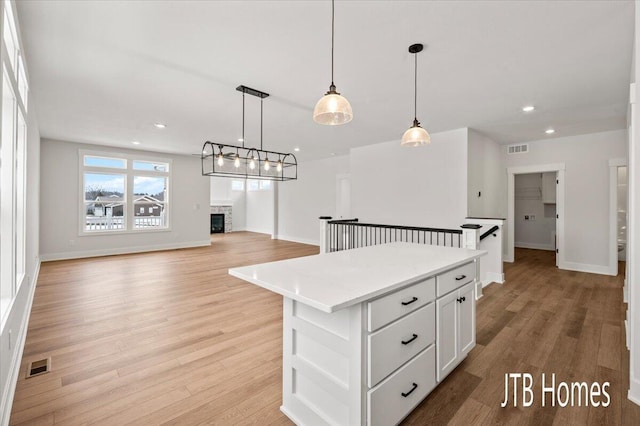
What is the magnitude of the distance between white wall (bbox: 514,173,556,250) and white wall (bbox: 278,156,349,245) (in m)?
5.09

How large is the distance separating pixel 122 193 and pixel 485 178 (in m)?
8.43

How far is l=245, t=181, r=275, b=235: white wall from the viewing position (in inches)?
473

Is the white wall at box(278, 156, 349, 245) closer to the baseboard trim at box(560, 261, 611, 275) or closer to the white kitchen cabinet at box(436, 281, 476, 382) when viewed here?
the baseboard trim at box(560, 261, 611, 275)

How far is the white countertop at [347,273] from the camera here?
53.9 inches

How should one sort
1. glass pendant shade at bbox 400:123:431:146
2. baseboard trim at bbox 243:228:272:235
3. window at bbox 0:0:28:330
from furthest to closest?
baseboard trim at bbox 243:228:272:235, glass pendant shade at bbox 400:123:431:146, window at bbox 0:0:28:330

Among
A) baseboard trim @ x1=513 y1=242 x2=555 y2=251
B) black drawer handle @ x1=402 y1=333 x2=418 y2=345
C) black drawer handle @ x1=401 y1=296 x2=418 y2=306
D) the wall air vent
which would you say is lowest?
baseboard trim @ x1=513 y1=242 x2=555 y2=251

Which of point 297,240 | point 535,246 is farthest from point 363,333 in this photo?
point 535,246

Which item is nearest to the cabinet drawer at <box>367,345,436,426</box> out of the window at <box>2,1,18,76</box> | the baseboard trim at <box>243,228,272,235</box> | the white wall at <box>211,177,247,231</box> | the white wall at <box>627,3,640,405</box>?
the white wall at <box>627,3,640,405</box>

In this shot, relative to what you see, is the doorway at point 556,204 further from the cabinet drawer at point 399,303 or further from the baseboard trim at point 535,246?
the cabinet drawer at point 399,303

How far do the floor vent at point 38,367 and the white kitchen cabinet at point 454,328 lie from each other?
2.91 m

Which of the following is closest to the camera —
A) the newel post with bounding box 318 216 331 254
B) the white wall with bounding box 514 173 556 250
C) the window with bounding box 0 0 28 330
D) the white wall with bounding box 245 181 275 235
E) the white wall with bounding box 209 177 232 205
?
the window with bounding box 0 0 28 330

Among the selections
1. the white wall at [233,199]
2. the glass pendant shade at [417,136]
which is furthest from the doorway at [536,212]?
the white wall at [233,199]

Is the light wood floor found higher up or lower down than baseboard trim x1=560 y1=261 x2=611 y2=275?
lower down

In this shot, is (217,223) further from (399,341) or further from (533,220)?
(399,341)
